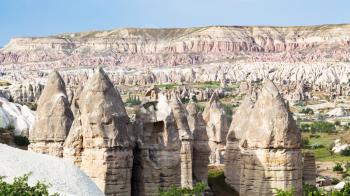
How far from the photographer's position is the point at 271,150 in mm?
17438

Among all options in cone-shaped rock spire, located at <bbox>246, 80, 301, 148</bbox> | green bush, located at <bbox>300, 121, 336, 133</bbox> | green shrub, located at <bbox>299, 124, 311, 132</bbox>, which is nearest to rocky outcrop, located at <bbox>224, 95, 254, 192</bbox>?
cone-shaped rock spire, located at <bbox>246, 80, 301, 148</bbox>

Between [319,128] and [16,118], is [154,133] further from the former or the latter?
[319,128]

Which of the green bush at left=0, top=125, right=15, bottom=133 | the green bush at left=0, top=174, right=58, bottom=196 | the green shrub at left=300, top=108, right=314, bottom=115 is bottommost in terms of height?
the green bush at left=0, top=174, right=58, bottom=196

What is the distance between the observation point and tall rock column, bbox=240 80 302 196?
56.6 ft

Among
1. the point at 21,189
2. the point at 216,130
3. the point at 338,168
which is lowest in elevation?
the point at 21,189

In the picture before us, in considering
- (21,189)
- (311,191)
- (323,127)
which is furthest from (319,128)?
(21,189)

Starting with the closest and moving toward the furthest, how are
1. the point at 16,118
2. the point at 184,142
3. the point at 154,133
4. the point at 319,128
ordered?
the point at 154,133
the point at 184,142
the point at 16,118
the point at 319,128

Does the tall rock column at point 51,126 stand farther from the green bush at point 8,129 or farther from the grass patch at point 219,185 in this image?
the green bush at point 8,129

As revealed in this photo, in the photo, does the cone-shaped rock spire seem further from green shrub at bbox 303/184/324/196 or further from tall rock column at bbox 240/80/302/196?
green shrub at bbox 303/184/324/196

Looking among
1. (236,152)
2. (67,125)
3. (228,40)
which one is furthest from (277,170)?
(228,40)

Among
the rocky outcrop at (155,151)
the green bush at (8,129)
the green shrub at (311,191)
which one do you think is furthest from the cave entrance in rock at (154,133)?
the green bush at (8,129)

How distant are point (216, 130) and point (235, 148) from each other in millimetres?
8584

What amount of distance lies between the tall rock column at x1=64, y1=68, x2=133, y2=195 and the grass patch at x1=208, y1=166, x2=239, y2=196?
980 centimetres

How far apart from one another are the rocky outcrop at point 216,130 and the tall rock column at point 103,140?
56.7ft
